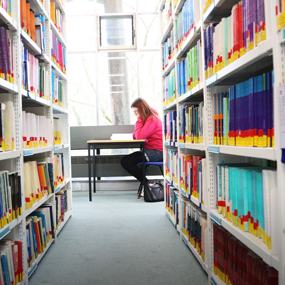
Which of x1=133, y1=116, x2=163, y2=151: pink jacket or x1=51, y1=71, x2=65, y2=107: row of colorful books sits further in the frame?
x1=133, y1=116, x2=163, y2=151: pink jacket

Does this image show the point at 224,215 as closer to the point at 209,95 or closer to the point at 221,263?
the point at 221,263

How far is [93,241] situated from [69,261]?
0.44 m

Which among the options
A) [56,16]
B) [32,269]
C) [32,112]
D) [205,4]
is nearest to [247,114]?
[205,4]

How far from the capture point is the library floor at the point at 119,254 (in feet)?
6.37

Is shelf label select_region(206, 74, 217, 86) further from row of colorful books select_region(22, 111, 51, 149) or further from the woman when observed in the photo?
the woman

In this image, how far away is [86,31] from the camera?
6.16 metres

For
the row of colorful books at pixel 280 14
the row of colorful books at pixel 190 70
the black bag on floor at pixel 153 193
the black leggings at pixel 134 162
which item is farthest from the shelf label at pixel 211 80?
the black leggings at pixel 134 162

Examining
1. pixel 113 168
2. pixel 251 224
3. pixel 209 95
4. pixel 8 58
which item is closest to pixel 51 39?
pixel 8 58

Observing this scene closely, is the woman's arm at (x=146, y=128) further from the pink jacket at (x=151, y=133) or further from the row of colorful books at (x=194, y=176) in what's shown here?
the row of colorful books at (x=194, y=176)

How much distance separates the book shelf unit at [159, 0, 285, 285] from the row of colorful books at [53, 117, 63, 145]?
111 cm

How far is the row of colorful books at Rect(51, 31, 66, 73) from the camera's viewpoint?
116 inches

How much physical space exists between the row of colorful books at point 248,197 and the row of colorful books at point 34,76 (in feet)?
4.36

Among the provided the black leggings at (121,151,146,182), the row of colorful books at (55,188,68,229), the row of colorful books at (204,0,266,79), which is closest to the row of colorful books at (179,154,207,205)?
the row of colorful books at (204,0,266,79)

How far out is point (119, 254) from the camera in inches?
92.0
